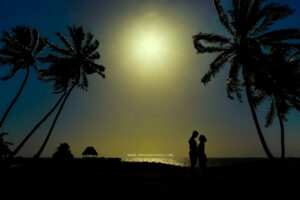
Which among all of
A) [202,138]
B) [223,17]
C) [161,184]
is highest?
[223,17]

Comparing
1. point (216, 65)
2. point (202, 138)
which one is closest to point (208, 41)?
point (216, 65)

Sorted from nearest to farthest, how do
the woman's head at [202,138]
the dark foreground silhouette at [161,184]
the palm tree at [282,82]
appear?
1. the dark foreground silhouette at [161,184]
2. the woman's head at [202,138]
3. the palm tree at [282,82]

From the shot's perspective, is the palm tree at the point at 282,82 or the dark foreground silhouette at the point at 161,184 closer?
the dark foreground silhouette at the point at 161,184

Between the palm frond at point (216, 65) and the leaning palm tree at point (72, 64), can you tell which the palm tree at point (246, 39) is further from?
the leaning palm tree at point (72, 64)

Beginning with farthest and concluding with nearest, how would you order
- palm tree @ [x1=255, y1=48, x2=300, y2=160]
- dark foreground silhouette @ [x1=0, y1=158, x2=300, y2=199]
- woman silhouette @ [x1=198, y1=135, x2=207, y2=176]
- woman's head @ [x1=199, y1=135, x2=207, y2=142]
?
palm tree @ [x1=255, y1=48, x2=300, y2=160] → woman's head @ [x1=199, y1=135, x2=207, y2=142] → woman silhouette @ [x1=198, y1=135, x2=207, y2=176] → dark foreground silhouette @ [x1=0, y1=158, x2=300, y2=199]

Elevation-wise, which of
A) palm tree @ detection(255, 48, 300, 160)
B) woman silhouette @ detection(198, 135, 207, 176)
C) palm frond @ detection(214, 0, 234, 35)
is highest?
palm frond @ detection(214, 0, 234, 35)

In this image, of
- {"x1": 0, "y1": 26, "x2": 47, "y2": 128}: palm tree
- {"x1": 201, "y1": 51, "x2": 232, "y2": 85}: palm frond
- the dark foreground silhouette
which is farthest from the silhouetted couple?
{"x1": 0, "y1": 26, "x2": 47, "y2": 128}: palm tree

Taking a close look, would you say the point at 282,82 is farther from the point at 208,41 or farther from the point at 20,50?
the point at 20,50

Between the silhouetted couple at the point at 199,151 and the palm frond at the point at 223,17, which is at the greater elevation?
the palm frond at the point at 223,17

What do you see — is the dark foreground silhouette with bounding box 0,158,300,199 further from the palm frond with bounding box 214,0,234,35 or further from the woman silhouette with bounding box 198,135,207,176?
the palm frond with bounding box 214,0,234,35

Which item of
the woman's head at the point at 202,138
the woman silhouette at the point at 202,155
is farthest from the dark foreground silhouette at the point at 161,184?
the woman's head at the point at 202,138

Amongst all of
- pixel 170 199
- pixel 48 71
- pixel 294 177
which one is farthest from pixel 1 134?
pixel 294 177

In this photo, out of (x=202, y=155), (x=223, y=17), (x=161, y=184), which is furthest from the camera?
(x=223, y=17)

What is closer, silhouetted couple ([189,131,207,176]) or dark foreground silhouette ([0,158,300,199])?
dark foreground silhouette ([0,158,300,199])
